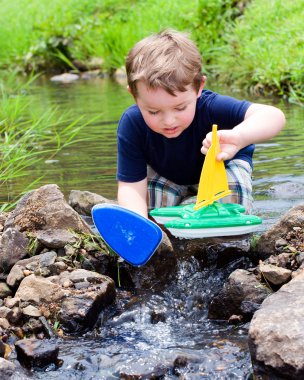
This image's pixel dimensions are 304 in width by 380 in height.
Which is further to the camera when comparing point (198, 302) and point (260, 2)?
point (260, 2)

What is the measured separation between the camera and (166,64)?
3.20 metres

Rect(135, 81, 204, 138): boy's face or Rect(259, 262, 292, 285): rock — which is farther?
Rect(135, 81, 204, 138): boy's face

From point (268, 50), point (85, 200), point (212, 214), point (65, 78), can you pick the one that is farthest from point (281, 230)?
point (65, 78)

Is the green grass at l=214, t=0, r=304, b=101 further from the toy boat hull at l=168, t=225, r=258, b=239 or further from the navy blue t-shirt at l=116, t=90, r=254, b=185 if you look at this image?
the toy boat hull at l=168, t=225, r=258, b=239

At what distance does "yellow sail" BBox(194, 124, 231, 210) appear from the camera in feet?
10.4

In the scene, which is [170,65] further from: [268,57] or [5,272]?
[268,57]

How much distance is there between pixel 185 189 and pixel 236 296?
111 centimetres

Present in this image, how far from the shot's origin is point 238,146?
328cm

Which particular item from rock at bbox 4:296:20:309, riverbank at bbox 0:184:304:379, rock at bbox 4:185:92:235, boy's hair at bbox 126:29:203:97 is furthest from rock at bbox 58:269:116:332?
boy's hair at bbox 126:29:203:97

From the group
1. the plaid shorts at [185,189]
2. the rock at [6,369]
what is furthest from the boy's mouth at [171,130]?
the rock at [6,369]

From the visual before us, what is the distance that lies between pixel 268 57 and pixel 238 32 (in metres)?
1.16

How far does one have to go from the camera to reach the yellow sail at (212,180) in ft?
10.4

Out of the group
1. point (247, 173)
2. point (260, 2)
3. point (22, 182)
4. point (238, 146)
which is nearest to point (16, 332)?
point (238, 146)

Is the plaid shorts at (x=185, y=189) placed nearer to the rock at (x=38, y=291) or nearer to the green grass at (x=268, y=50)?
the rock at (x=38, y=291)
